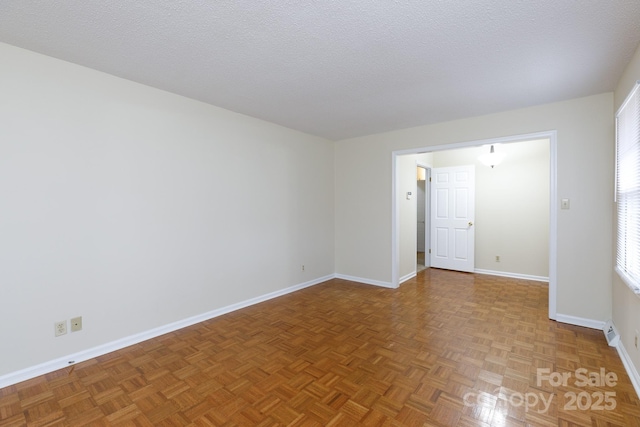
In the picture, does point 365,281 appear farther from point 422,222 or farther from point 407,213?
point 422,222

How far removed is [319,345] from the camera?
2658 mm

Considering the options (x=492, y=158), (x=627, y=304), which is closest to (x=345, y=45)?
(x=627, y=304)

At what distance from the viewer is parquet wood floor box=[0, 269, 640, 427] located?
176cm

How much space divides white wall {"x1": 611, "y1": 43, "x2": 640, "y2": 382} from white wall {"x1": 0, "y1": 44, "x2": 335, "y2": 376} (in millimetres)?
3527

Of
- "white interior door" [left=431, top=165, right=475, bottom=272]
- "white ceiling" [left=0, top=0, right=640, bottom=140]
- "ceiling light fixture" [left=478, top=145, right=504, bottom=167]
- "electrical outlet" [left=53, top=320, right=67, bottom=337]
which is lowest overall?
"electrical outlet" [left=53, top=320, right=67, bottom=337]

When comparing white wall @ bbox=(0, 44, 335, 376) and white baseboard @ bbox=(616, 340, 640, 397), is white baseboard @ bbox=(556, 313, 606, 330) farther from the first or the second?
white wall @ bbox=(0, 44, 335, 376)

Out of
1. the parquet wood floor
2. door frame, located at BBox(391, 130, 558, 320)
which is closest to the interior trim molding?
the parquet wood floor

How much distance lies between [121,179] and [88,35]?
1139mm

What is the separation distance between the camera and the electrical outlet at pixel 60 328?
230 cm

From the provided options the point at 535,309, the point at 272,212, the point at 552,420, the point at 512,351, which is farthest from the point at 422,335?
the point at 272,212

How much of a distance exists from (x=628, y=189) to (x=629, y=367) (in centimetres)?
134

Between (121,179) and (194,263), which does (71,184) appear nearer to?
(121,179)

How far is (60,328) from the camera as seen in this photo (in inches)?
91.2

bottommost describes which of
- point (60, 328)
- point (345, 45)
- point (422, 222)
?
point (60, 328)
